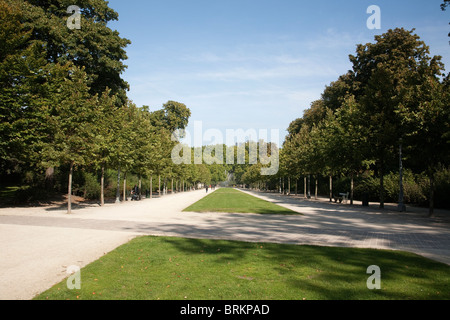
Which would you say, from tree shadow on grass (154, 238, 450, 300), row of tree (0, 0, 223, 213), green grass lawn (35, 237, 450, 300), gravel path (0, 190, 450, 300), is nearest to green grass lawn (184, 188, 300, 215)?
gravel path (0, 190, 450, 300)

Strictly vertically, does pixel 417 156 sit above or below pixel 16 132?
below

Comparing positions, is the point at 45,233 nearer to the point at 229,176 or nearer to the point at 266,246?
the point at 266,246

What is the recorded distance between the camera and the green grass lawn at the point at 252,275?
5484 mm

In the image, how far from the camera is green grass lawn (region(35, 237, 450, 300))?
18.0 ft

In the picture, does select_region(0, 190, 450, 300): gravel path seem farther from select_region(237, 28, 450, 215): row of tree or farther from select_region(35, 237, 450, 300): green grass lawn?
select_region(237, 28, 450, 215): row of tree

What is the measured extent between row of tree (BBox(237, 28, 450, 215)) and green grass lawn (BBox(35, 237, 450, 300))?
11.1m

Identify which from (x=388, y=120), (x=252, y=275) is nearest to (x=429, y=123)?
(x=388, y=120)

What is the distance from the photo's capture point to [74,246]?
9617 millimetres

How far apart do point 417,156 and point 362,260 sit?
14.5 m

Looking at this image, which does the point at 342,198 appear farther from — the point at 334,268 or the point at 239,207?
the point at 334,268

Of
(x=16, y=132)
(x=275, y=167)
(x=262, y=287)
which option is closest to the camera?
(x=262, y=287)

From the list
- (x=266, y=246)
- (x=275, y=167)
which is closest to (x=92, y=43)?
(x=266, y=246)

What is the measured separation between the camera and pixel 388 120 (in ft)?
79.7
